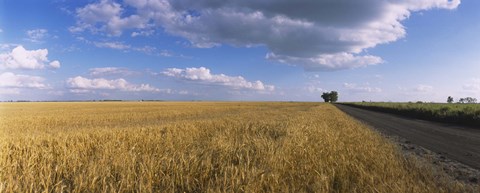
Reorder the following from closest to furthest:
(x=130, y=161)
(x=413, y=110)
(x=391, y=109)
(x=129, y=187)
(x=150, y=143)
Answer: (x=129, y=187) < (x=130, y=161) < (x=150, y=143) < (x=413, y=110) < (x=391, y=109)

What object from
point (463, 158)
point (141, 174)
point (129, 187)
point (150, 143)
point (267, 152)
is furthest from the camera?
point (463, 158)

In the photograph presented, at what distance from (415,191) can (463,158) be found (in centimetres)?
853

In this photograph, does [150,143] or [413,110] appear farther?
[413,110]

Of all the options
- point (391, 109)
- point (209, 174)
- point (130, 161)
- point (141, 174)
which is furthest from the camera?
point (391, 109)

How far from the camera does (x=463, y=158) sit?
12602 mm

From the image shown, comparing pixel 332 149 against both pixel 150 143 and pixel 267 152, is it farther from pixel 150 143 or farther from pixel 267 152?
pixel 150 143

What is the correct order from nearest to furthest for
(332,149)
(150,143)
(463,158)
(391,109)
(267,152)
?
1. (267,152)
2. (332,149)
3. (150,143)
4. (463,158)
5. (391,109)

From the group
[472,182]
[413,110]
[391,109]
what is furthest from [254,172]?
[391,109]

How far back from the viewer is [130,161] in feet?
24.2

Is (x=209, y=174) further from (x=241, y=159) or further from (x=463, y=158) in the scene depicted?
(x=463, y=158)

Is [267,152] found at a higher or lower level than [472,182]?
higher

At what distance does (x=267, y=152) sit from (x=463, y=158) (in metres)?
8.75

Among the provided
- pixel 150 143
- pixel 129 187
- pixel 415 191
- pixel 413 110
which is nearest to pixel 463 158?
pixel 415 191

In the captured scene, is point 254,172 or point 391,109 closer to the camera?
point 254,172
